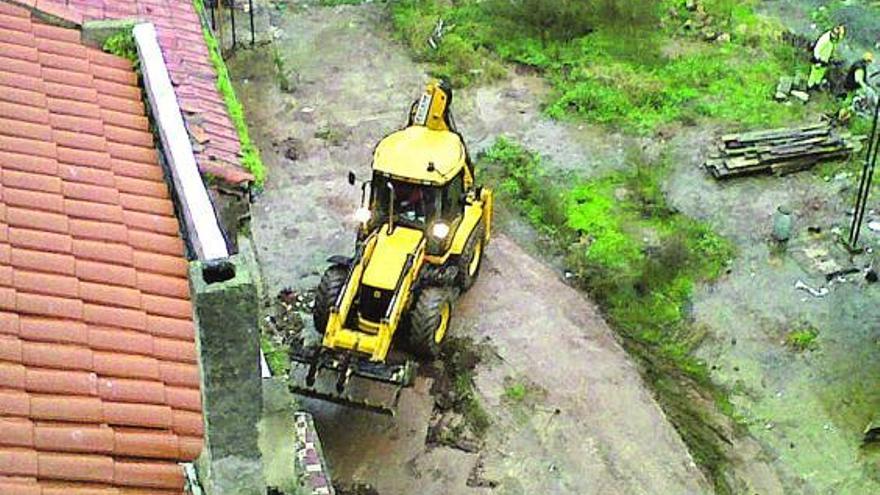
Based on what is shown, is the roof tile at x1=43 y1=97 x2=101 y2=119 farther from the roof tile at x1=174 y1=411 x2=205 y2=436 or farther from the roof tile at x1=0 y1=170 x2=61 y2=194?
the roof tile at x1=174 y1=411 x2=205 y2=436

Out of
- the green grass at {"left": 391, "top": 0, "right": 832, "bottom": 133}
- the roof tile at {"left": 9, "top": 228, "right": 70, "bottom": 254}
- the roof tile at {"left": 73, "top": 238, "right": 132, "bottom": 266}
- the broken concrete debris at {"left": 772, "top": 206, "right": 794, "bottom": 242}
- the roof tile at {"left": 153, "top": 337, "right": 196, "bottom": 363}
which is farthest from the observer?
the green grass at {"left": 391, "top": 0, "right": 832, "bottom": 133}

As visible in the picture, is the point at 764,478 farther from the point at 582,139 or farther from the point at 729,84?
the point at 729,84

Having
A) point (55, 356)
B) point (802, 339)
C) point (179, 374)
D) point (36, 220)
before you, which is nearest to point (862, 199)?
point (802, 339)

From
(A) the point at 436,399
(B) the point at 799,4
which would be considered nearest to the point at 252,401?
(A) the point at 436,399

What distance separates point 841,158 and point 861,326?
4139 millimetres

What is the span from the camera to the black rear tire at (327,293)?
1333 cm

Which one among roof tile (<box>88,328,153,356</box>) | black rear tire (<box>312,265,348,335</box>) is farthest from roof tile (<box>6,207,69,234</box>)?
black rear tire (<box>312,265,348,335</box>)

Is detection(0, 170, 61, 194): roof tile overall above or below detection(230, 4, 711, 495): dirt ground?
above

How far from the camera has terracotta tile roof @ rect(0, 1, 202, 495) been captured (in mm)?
5863

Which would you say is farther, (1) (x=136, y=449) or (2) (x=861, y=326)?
(2) (x=861, y=326)

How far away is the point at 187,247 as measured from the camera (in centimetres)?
672

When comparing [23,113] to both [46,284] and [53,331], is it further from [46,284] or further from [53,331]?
[53,331]

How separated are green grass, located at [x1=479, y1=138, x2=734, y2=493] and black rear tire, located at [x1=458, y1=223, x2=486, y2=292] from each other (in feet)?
4.35

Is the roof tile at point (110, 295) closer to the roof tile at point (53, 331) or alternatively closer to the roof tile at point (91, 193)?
the roof tile at point (53, 331)
